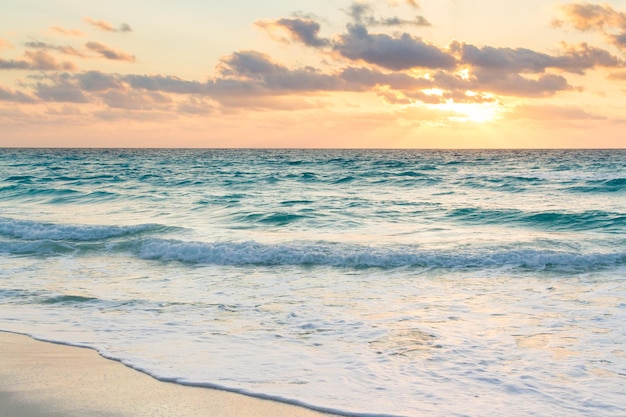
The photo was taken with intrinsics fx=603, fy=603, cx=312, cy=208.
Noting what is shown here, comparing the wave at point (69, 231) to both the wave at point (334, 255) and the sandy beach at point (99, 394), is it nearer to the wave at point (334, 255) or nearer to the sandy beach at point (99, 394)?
the wave at point (334, 255)

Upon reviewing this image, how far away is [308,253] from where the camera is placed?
13.8m

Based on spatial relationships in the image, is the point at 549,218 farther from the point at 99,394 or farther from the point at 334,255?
the point at 99,394

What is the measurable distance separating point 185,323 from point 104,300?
2076 mm

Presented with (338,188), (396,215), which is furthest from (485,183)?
(396,215)

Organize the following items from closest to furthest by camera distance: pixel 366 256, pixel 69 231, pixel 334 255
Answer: pixel 366 256 → pixel 334 255 → pixel 69 231

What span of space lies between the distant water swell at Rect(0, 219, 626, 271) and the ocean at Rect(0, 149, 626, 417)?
2.3 inches

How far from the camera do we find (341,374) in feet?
20.4

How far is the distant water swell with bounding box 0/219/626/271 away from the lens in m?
13.0

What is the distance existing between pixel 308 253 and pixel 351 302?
436 cm

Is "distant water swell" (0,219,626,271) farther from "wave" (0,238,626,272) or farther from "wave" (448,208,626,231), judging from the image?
"wave" (448,208,626,231)

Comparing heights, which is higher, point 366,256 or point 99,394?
point 366,256

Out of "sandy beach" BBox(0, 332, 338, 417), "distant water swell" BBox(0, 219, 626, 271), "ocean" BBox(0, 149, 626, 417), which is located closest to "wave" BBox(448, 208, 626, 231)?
"ocean" BBox(0, 149, 626, 417)

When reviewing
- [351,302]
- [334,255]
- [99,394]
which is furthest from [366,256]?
[99,394]

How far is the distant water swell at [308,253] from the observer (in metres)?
13.0
